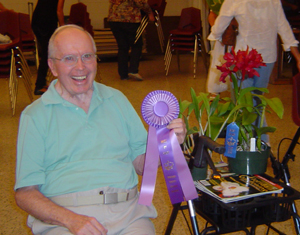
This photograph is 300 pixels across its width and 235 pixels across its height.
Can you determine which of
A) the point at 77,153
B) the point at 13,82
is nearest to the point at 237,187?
the point at 77,153

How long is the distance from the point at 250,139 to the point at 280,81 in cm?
442

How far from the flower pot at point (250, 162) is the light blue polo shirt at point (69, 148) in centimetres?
40

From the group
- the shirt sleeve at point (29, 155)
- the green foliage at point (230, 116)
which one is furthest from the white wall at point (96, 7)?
the shirt sleeve at point (29, 155)

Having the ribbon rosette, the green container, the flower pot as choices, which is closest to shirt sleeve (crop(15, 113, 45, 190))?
the ribbon rosette

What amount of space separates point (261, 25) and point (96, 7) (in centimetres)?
738

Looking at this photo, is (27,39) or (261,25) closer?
(261,25)

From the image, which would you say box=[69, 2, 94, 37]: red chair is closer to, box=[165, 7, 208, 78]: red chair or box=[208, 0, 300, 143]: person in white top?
box=[165, 7, 208, 78]: red chair

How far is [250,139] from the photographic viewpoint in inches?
59.8

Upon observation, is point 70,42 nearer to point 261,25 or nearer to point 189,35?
Answer: point 261,25

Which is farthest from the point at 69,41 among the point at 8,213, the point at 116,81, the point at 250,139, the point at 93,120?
the point at 116,81

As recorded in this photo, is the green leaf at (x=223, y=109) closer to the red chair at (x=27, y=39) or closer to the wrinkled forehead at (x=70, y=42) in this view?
the wrinkled forehead at (x=70, y=42)

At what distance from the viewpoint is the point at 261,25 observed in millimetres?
2736

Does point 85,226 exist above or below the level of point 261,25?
below

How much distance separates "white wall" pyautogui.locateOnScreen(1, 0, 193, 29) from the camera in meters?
8.94
